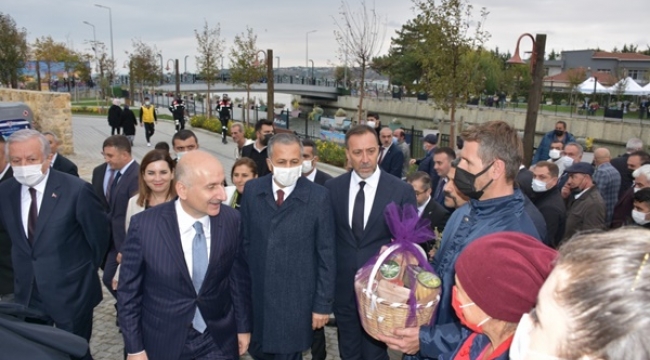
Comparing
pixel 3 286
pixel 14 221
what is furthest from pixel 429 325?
pixel 3 286

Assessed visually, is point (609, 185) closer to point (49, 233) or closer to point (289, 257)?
point (289, 257)

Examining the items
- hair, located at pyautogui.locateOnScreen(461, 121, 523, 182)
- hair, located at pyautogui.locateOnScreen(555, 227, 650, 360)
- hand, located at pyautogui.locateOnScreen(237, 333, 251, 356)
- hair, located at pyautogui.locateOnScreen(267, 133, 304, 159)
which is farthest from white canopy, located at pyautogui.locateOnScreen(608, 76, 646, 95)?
hair, located at pyautogui.locateOnScreen(555, 227, 650, 360)

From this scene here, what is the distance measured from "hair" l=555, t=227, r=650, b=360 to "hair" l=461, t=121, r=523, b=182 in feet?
5.69

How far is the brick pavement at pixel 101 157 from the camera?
5254 millimetres

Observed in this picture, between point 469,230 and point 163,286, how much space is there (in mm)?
1993

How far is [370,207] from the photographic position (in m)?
4.14

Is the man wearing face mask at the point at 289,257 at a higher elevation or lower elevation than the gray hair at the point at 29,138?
lower

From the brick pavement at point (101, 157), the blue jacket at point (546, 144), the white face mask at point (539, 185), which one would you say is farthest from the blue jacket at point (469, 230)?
the blue jacket at point (546, 144)

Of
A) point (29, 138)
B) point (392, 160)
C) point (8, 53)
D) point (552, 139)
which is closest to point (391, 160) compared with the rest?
point (392, 160)

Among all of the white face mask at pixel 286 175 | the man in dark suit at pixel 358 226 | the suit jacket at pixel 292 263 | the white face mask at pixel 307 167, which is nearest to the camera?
the suit jacket at pixel 292 263

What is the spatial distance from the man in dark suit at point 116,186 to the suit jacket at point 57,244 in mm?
498

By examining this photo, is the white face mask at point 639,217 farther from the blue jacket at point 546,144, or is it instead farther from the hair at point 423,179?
the blue jacket at point 546,144

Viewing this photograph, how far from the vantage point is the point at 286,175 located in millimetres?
3877

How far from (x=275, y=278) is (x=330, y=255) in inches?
18.4
